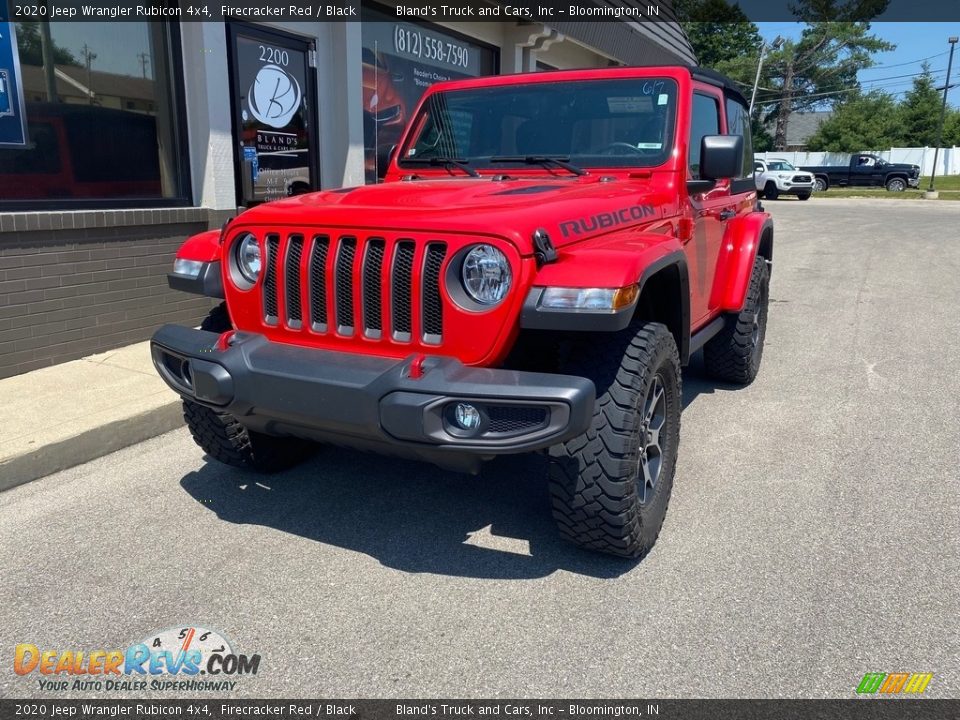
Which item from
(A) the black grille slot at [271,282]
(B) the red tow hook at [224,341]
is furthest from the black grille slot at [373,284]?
(B) the red tow hook at [224,341]

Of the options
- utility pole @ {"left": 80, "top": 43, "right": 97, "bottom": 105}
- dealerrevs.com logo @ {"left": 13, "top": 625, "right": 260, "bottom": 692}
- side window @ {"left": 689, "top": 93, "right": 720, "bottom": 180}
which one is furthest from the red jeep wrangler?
utility pole @ {"left": 80, "top": 43, "right": 97, "bottom": 105}

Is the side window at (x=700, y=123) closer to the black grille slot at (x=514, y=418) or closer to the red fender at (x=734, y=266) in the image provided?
the red fender at (x=734, y=266)

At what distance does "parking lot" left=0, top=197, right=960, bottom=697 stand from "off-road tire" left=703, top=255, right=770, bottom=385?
54cm

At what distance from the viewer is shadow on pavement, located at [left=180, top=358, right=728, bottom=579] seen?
300 centimetres

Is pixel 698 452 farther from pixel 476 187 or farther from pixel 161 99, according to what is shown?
pixel 161 99

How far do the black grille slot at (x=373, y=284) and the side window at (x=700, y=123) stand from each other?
1842mm

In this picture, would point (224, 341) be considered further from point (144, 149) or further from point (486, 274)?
point (144, 149)

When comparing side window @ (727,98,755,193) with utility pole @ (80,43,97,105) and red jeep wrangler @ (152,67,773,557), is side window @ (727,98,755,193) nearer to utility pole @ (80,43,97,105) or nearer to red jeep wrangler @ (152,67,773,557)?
red jeep wrangler @ (152,67,773,557)

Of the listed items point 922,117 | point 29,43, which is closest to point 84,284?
point 29,43

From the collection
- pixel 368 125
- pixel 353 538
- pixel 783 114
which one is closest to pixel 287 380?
pixel 353 538

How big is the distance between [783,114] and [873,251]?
166ft

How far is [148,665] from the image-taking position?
7.89ft

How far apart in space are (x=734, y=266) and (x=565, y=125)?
1.55m

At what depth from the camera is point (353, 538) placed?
10.4ft
